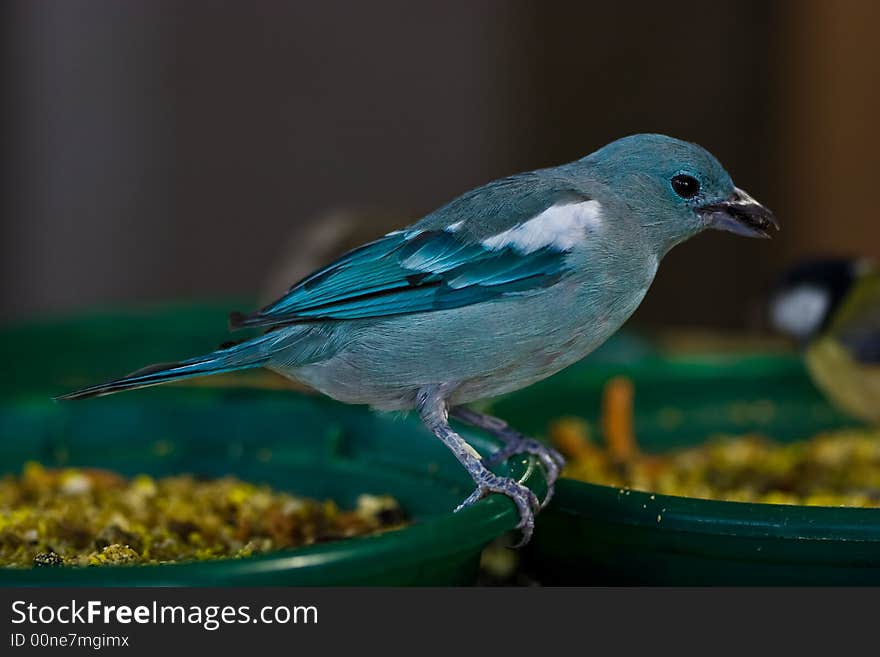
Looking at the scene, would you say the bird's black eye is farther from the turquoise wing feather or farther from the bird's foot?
the bird's foot

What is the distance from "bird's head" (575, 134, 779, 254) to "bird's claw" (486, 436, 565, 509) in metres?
0.42

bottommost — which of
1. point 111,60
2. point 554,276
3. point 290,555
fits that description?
point 290,555

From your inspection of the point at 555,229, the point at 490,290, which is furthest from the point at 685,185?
the point at 490,290

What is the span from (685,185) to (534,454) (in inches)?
21.4

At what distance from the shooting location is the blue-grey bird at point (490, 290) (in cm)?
190

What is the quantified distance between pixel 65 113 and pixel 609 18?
3130 mm

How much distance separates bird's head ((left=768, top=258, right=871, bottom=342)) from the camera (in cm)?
338

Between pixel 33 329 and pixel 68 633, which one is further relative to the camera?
pixel 33 329

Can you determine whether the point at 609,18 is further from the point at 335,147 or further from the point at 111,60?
the point at 111,60

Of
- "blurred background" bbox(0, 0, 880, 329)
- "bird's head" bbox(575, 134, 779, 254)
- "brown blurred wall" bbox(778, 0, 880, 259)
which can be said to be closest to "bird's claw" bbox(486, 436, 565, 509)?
"bird's head" bbox(575, 134, 779, 254)

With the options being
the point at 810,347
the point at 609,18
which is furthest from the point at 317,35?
the point at 810,347

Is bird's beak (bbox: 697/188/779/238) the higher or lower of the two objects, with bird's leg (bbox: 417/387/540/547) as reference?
higher

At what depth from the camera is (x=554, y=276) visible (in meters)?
1.91

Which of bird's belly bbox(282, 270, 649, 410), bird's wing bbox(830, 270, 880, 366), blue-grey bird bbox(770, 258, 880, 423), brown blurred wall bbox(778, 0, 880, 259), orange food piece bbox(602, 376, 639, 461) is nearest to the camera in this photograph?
bird's belly bbox(282, 270, 649, 410)
